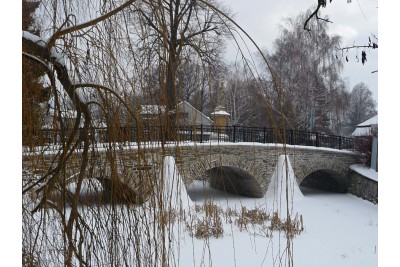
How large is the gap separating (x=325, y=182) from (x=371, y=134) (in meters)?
3.17

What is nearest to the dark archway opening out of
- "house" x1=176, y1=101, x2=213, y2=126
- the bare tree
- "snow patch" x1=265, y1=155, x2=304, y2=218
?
"snow patch" x1=265, y1=155, x2=304, y2=218

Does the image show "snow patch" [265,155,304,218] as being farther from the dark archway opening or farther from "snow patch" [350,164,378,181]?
the dark archway opening

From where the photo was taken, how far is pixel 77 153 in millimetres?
778

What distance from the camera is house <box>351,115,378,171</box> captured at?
97.9 inches

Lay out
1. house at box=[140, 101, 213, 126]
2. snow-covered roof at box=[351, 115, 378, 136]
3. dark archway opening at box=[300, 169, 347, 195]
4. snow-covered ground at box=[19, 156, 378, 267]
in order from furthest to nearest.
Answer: dark archway opening at box=[300, 169, 347, 195] < snow-covered ground at box=[19, 156, 378, 267] < snow-covered roof at box=[351, 115, 378, 136] < house at box=[140, 101, 213, 126]

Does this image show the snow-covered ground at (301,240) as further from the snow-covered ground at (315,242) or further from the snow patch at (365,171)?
the snow patch at (365,171)

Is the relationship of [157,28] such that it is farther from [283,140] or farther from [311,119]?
[311,119]

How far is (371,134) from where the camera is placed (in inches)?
134

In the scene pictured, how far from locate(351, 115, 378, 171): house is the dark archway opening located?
1.13 meters

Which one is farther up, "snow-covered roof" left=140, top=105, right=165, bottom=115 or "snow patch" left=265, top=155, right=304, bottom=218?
"snow-covered roof" left=140, top=105, right=165, bottom=115

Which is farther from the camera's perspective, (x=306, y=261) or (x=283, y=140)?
(x=306, y=261)

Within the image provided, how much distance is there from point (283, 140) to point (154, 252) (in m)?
0.31
